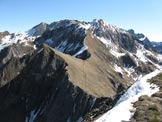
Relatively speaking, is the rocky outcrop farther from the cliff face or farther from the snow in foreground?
the cliff face

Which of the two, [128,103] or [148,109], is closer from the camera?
[148,109]

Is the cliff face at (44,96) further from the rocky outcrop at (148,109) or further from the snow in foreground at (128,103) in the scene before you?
the rocky outcrop at (148,109)

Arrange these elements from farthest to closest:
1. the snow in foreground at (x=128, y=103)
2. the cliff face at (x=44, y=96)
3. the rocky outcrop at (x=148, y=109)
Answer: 1. the cliff face at (x=44, y=96)
2. the snow in foreground at (x=128, y=103)
3. the rocky outcrop at (x=148, y=109)

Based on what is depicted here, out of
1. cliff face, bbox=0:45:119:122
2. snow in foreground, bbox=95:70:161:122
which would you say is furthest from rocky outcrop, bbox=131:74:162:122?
cliff face, bbox=0:45:119:122

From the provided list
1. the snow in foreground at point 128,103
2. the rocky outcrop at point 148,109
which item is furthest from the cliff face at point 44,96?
the rocky outcrop at point 148,109

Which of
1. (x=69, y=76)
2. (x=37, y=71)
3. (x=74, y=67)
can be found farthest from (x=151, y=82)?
(x=37, y=71)

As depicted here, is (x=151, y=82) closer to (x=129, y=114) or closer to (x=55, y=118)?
(x=129, y=114)

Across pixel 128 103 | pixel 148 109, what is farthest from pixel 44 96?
pixel 148 109

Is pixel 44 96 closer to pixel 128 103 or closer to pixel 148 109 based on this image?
Answer: pixel 128 103
